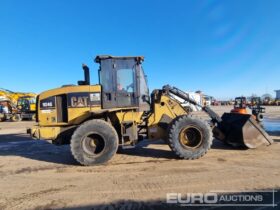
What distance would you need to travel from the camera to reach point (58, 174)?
6262 mm

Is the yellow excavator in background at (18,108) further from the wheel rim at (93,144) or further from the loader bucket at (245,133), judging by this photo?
the loader bucket at (245,133)

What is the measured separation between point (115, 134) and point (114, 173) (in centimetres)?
122

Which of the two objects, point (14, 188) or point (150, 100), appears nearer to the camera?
point (14, 188)

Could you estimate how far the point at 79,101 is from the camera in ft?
24.4

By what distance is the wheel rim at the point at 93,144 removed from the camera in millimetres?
7039

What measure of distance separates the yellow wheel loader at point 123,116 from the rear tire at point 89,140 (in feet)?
0.09

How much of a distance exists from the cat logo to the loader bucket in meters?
4.45

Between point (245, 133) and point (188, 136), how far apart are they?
184 cm

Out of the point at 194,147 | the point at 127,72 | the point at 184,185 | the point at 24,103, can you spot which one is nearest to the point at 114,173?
the point at 184,185

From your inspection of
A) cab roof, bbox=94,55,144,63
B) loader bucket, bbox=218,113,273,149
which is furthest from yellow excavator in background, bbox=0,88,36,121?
loader bucket, bbox=218,113,273,149

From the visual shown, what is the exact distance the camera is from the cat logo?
24.4ft

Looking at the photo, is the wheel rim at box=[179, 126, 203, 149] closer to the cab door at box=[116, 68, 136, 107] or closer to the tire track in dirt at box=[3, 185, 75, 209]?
the cab door at box=[116, 68, 136, 107]

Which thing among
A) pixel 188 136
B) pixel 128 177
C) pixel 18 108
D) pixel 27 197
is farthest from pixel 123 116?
pixel 18 108

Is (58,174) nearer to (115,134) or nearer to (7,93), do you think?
(115,134)
